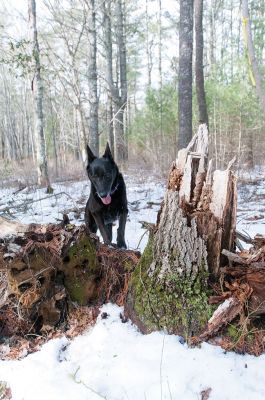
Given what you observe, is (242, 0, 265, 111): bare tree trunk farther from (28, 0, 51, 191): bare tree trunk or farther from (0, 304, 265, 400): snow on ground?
(28, 0, 51, 191): bare tree trunk

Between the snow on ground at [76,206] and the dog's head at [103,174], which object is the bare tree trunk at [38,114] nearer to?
the snow on ground at [76,206]

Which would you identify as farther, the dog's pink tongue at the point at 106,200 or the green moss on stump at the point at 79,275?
the dog's pink tongue at the point at 106,200

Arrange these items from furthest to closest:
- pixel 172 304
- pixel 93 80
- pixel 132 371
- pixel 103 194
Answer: pixel 93 80 → pixel 103 194 → pixel 172 304 → pixel 132 371

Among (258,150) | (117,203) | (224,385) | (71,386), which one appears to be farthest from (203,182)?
(258,150)

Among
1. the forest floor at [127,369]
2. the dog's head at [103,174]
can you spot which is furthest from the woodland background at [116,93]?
the forest floor at [127,369]

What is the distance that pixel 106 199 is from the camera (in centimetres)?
364

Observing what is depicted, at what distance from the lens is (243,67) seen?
13.7 meters

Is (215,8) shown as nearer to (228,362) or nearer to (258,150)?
(258,150)

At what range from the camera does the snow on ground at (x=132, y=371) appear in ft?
5.34

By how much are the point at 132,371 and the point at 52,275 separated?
0.85 meters

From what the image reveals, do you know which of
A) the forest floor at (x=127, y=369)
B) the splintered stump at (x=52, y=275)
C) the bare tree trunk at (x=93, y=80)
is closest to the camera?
the forest floor at (x=127, y=369)

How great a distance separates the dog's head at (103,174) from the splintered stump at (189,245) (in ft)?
5.26

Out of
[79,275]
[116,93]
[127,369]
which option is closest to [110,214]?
[79,275]

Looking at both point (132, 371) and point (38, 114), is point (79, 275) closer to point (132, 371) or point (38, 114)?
point (132, 371)
